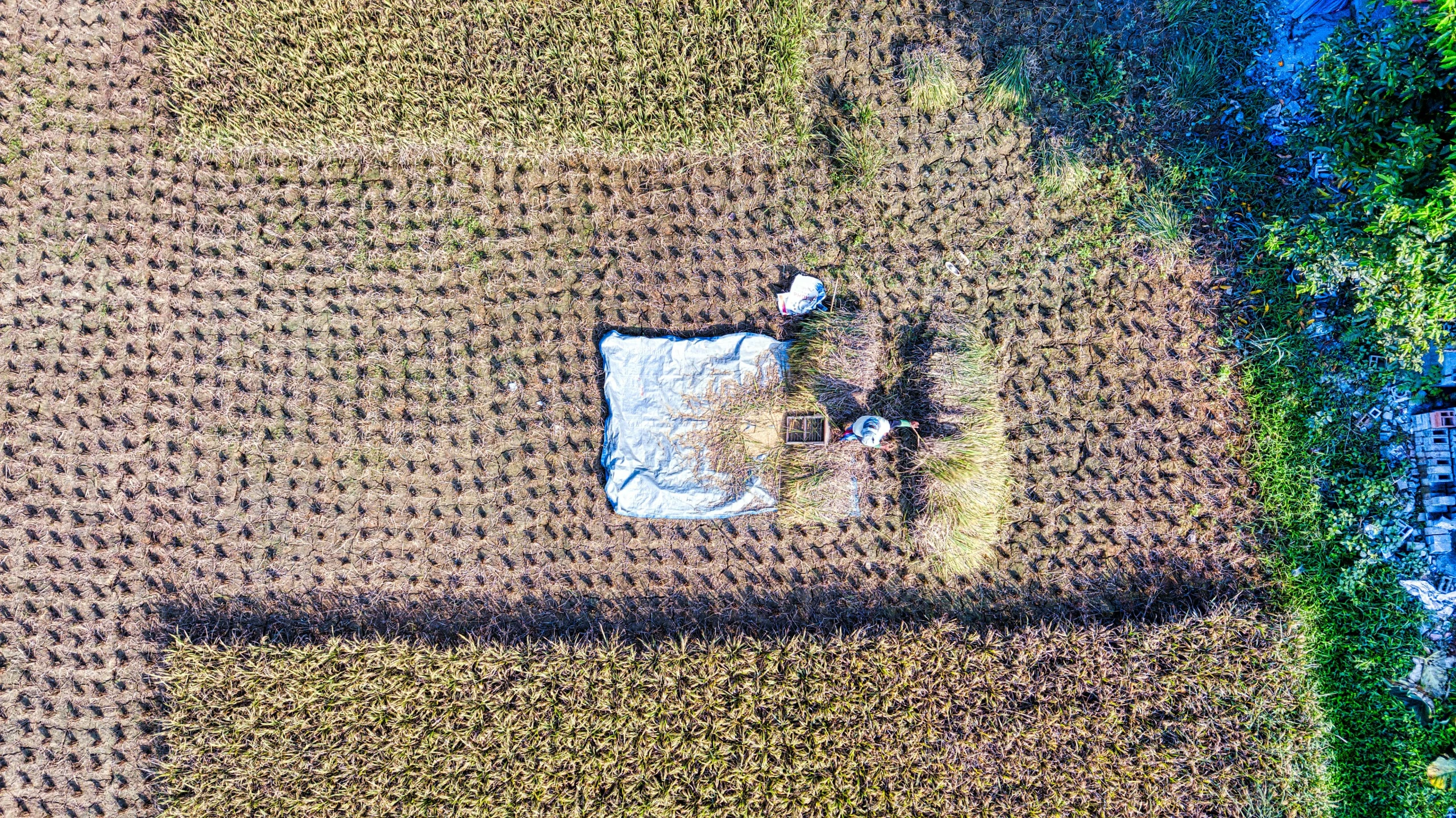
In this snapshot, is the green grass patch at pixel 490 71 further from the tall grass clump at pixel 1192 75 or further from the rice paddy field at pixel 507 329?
the tall grass clump at pixel 1192 75

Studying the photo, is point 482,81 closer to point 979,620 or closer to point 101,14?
point 101,14

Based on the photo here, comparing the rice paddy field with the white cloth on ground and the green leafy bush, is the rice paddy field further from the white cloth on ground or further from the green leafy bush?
the green leafy bush

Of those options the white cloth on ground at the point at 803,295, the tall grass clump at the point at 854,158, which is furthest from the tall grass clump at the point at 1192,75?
the white cloth on ground at the point at 803,295

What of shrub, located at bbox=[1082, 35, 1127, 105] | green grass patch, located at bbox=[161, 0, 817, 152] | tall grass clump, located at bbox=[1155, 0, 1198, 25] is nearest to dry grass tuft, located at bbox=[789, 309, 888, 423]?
green grass patch, located at bbox=[161, 0, 817, 152]

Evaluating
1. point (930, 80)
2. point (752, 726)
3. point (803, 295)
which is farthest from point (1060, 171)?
point (752, 726)

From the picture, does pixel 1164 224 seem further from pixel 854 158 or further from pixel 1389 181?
pixel 854 158

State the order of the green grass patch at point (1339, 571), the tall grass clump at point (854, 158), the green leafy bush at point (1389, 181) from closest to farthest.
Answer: the green leafy bush at point (1389, 181)
the green grass patch at point (1339, 571)
the tall grass clump at point (854, 158)
